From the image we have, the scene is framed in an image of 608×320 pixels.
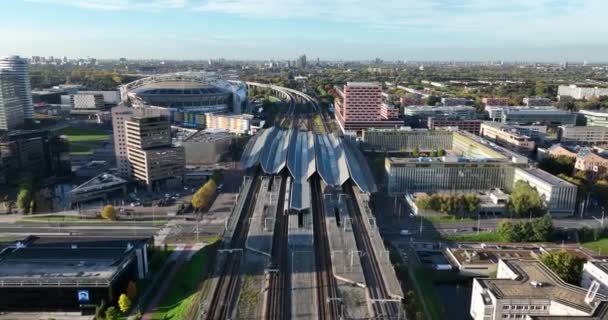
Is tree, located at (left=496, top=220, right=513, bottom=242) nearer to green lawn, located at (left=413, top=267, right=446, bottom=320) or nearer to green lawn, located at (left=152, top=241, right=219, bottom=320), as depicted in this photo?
green lawn, located at (left=413, top=267, right=446, bottom=320)

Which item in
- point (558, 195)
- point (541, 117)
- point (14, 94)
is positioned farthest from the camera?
point (541, 117)

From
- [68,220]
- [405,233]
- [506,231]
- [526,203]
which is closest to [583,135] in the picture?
[526,203]

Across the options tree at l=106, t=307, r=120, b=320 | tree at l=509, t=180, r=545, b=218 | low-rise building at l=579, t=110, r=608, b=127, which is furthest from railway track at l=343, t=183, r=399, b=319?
low-rise building at l=579, t=110, r=608, b=127

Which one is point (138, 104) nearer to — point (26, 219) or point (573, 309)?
point (26, 219)

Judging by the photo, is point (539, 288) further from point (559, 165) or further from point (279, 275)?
point (559, 165)

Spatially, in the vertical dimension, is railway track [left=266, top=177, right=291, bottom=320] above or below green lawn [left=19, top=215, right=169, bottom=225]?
above

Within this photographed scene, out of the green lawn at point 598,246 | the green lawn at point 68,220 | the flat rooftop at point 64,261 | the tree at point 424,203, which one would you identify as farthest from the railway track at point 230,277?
the green lawn at point 598,246

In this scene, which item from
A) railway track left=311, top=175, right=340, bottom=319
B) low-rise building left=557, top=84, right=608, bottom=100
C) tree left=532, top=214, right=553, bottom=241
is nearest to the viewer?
railway track left=311, top=175, right=340, bottom=319
